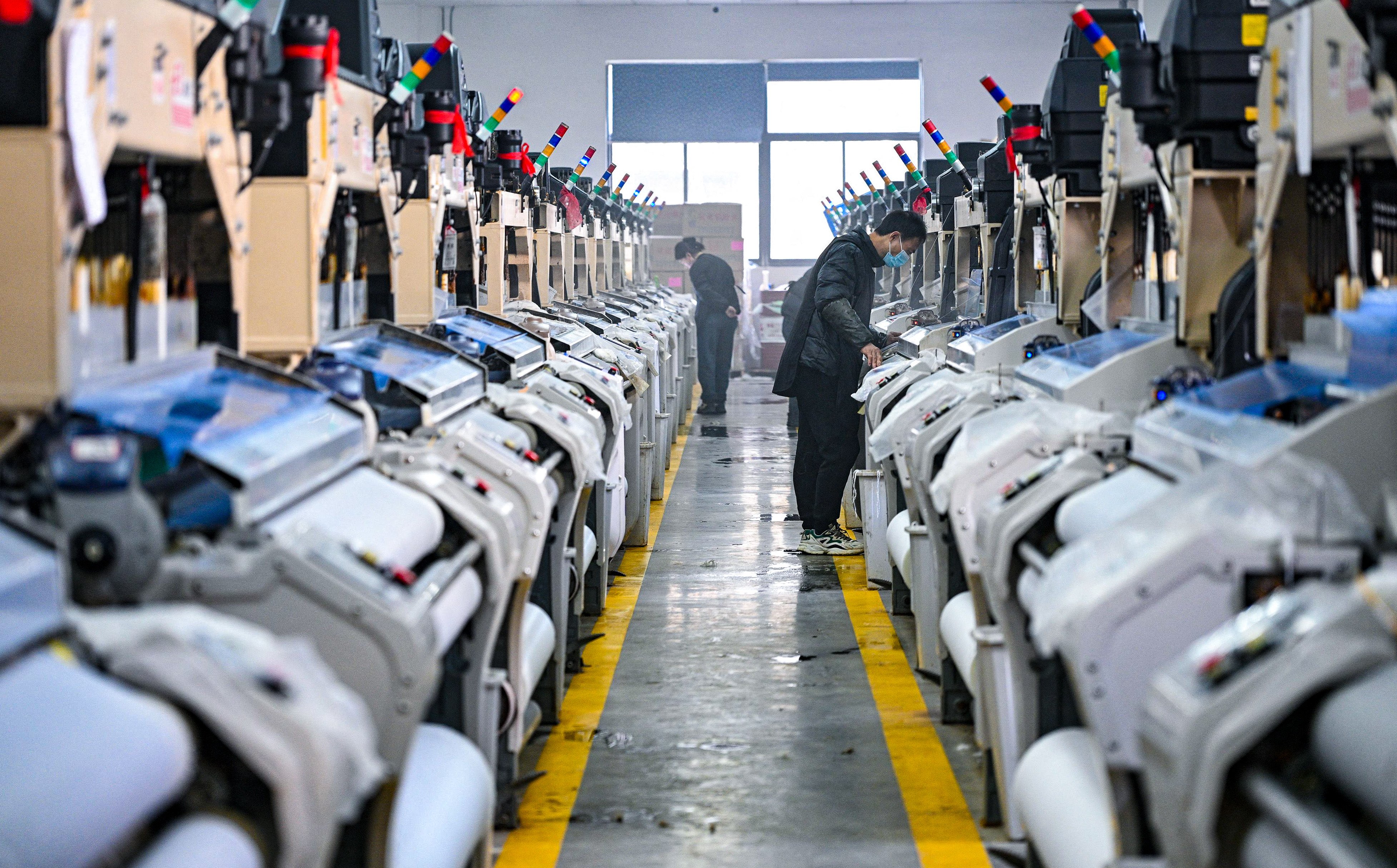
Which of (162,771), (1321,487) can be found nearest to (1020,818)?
(1321,487)

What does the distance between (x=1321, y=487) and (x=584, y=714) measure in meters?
2.95

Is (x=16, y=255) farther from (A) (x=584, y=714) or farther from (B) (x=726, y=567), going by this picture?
(B) (x=726, y=567)

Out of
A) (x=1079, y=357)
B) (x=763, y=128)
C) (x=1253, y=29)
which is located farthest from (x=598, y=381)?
(x=763, y=128)

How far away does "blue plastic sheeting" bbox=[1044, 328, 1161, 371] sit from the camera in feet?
13.6

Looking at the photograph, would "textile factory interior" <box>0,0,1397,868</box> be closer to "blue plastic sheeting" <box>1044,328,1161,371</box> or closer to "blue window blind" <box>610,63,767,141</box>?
"blue plastic sheeting" <box>1044,328,1161,371</box>

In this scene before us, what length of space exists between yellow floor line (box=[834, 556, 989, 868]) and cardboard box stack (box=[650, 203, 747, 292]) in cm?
1082

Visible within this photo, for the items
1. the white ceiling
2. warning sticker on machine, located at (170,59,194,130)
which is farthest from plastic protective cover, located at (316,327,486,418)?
the white ceiling

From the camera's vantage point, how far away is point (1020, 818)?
324 cm

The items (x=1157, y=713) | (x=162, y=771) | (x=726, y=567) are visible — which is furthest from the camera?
(x=726, y=567)

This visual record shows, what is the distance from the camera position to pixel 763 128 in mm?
18328

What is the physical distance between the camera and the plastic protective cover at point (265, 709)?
1672 mm

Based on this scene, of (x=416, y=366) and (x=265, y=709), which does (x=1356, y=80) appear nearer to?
(x=265, y=709)

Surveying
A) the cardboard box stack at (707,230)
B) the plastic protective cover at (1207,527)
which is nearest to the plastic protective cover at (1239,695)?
the plastic protective cover at (1207,527)

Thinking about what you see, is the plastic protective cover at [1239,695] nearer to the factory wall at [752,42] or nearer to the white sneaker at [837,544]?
the white sneaker at [837,544]
